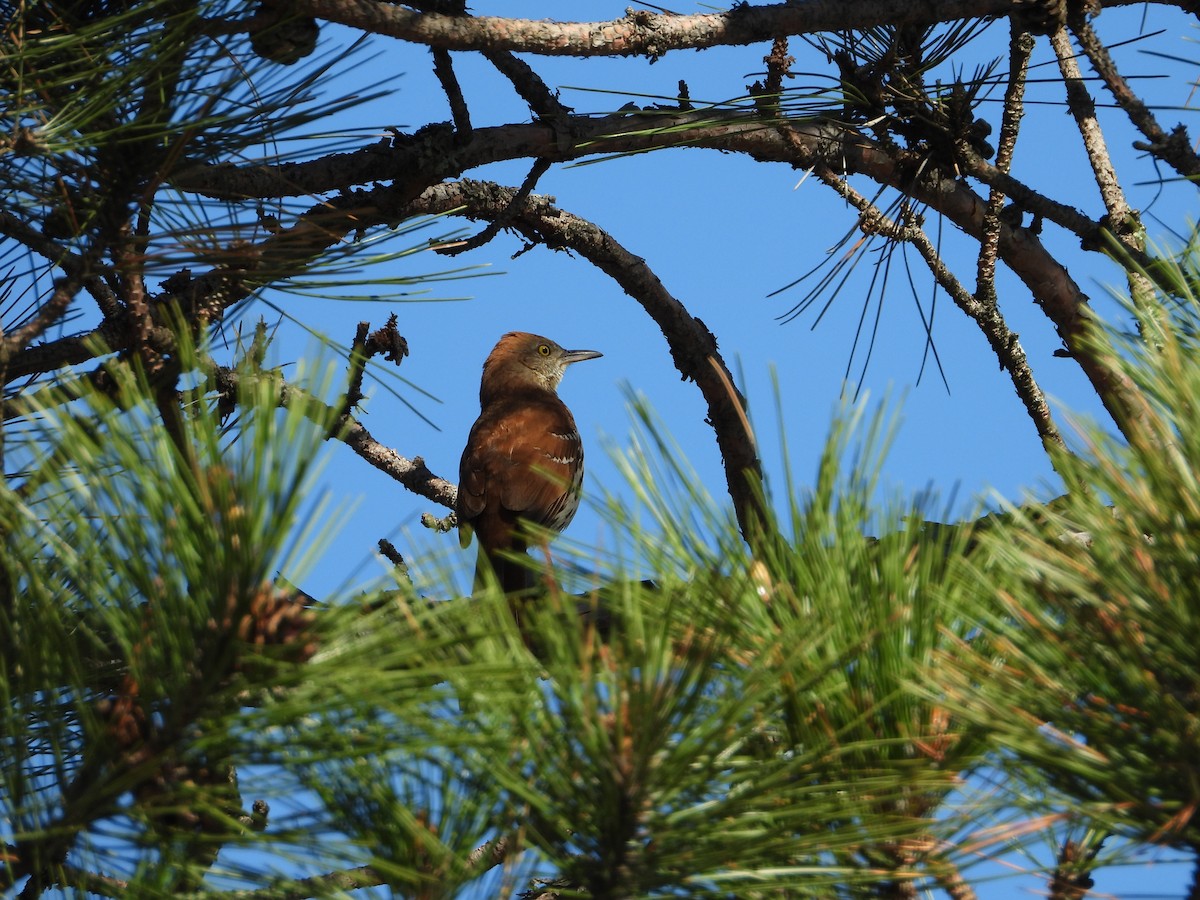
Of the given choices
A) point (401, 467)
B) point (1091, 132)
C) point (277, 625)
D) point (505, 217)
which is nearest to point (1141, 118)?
point (1091, 132)

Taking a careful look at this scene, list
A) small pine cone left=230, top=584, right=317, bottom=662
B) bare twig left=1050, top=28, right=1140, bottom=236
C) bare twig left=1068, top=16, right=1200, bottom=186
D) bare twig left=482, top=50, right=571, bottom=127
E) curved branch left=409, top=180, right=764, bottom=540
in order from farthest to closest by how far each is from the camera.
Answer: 1. curved branch left=409, top=180, right=764, bottom=540
2. bare twig left=482, top=50, right=571, bottom=127
3. bare twig left=1050, top=28, right=1140, bottom=236
4. bare twig left=1068, top=16, right=1200, bottom=186
5. small pine cone left=230, top=584, right=317, bottom=662

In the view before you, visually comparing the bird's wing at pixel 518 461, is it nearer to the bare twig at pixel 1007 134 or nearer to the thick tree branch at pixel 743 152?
the thick tree branch at pixel 743 152

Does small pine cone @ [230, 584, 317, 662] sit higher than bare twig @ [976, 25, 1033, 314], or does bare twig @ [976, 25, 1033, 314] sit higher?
bare twig @ [976, 25, 1033, 314]

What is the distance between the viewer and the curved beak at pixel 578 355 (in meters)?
8.08

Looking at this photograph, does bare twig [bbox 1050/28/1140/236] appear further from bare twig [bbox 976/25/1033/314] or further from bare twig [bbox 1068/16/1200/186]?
bare twig [bbox 1068/16/1200/186]

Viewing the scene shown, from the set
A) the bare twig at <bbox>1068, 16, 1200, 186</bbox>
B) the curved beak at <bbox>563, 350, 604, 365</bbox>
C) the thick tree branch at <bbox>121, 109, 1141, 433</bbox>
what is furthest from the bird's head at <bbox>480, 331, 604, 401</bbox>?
the bare twig at <bbox>1068, 16, 1200, 186</bbox>

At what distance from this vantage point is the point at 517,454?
621 centimetres

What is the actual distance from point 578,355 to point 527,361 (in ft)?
1.19

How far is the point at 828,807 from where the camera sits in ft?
4.85

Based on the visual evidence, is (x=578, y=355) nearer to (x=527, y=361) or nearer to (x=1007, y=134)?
(x=527, y=361)

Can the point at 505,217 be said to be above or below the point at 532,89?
below

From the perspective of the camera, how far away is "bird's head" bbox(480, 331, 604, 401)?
7.84 meters

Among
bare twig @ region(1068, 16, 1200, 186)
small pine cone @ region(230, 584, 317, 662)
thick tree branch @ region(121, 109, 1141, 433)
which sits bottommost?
small pine cone @ region(230, 584, 317, 662)

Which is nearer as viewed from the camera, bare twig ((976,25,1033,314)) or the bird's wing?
bare twig ((976,25,1033,314))
